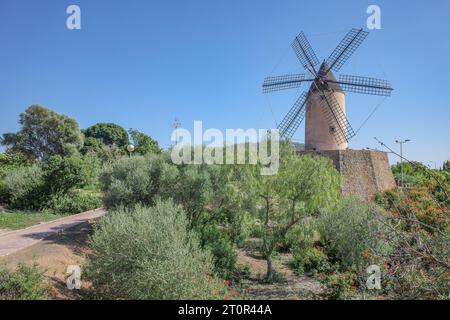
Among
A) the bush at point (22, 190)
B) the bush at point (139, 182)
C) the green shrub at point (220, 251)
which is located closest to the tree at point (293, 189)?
the green shrub at point (220, 251)

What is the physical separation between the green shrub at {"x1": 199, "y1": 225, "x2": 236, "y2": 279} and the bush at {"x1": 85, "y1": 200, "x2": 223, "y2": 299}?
3.41 m

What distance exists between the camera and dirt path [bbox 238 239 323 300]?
9.42 metres

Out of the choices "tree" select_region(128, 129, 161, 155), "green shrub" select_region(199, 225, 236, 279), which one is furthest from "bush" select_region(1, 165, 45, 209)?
"green shrub" select_region(199, 225, 236, 279)

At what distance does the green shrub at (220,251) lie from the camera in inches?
426

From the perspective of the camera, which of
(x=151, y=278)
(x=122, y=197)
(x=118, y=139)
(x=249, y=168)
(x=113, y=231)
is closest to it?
(x=151, y=278)

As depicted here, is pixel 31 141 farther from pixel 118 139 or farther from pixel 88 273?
pixel 88 273

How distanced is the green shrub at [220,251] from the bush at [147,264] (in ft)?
11.2

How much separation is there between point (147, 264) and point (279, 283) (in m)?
5.85

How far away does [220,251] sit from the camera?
11266mm

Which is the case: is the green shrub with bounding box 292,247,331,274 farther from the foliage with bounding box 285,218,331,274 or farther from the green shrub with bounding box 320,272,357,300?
the green shrub with bounding box 320,272,357,300

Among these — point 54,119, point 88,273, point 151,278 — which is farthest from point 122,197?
point 54,119

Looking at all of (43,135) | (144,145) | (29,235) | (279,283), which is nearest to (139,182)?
(29,235)

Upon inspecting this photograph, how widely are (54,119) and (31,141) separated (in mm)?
4152
